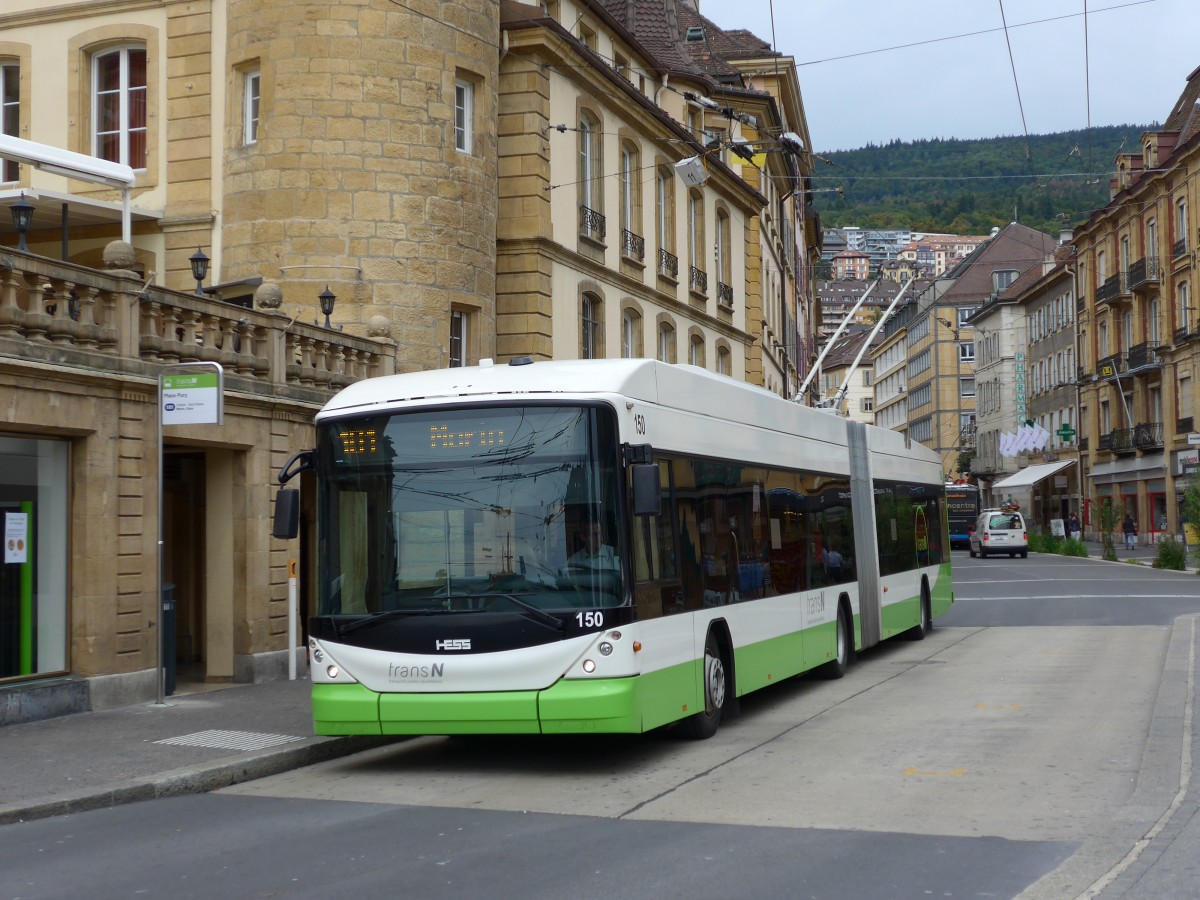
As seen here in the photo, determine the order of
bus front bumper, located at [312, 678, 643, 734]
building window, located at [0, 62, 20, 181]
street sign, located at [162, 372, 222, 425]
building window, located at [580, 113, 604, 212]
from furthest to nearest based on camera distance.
→ building window, located at [580, 113, 604, 212]
building window, located at [0, 62, 20, 181]
street sign, located at [162, 372, 222, 425]
bus front bumper, located at [312, 678, 643, 734]

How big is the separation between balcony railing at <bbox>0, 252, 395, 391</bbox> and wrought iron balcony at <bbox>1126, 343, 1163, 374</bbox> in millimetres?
52628

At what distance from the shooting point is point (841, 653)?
17391 mm

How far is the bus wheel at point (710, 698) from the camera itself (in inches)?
478

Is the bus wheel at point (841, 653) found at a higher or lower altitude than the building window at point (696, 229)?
lower

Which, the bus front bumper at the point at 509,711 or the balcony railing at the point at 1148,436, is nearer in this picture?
the bus front bumper at the point at 509,711

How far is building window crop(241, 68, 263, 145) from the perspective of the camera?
74.1 feet

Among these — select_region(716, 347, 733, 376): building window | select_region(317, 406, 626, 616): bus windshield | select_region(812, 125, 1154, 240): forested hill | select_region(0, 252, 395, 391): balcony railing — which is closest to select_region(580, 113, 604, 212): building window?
select_region(716, 347, 733, 376): building window

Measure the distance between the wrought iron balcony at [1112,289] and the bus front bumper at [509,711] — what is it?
203 feet

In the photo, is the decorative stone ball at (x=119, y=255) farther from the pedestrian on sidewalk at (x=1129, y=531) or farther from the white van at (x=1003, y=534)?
the pedestrian on sidewalk at (x=1129, y=531)

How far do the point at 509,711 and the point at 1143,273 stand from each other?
6019 centimetres

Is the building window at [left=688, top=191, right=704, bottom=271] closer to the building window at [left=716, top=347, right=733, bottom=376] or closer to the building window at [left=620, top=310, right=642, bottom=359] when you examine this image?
the building window at [left=716, top=347, right=733, bottom=376]

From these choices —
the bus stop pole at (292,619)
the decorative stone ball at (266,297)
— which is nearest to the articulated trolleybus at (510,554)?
the bus stop pole at (292,619)

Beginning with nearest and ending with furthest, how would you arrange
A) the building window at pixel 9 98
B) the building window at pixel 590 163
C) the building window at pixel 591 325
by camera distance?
the building window at pixel 9 98
the building window at pixel 590 163
the building window at pixel 591 325

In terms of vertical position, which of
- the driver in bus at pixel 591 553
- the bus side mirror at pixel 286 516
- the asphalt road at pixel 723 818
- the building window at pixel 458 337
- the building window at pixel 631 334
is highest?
the building window at pixel 631 334
